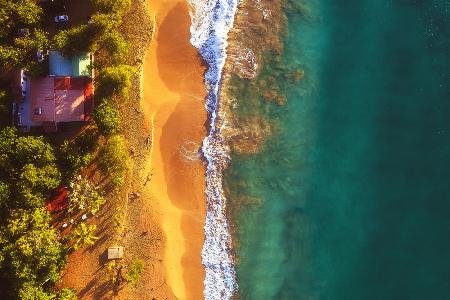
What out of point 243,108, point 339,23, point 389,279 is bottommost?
point 389,279

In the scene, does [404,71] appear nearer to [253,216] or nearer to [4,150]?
[253,216]

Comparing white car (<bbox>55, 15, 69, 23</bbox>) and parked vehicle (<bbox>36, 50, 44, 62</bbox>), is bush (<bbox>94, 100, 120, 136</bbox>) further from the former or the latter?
white car (<bbox>55, 15, 69, 23</bbox>)

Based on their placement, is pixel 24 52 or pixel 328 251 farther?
pixel 328 251

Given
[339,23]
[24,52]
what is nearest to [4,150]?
[24,52]

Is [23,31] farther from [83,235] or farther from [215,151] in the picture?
[215,151]

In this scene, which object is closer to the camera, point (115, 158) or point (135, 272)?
point (115, 158)

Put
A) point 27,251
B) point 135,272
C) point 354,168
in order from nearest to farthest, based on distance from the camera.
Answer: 1. point 27,251
2. point 135,272
3. point 354,168

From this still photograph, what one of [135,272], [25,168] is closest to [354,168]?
[135,272]
